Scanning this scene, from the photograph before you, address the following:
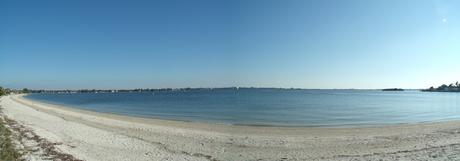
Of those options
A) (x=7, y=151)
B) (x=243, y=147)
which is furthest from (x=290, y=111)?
(x=7, y=151)

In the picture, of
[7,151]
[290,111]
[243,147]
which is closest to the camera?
[7,151]

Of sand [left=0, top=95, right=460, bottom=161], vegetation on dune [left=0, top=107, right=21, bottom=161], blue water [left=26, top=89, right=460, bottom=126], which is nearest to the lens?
vegetation on dune [left=0, top=107, right=21, bottom=161]

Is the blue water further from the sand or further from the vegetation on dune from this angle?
the vegetation on dune

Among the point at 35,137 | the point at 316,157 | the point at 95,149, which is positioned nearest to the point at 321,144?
the point at 316,157

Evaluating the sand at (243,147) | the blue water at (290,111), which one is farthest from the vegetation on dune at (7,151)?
the blue water at (290,111)

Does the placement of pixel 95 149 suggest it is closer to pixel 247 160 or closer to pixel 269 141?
pixel 247 160

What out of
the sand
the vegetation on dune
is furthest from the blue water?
the vegetation on dune

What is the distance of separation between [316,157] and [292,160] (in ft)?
3.18

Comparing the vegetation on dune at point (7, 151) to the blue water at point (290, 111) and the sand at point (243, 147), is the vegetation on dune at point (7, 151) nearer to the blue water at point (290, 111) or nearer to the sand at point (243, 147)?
the sand at point (243, 147)

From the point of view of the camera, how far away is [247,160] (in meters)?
12.0

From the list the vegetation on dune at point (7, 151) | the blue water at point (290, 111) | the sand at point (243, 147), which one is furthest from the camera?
the blue water at point (290, 111)

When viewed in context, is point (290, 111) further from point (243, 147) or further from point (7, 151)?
point (7, 151)

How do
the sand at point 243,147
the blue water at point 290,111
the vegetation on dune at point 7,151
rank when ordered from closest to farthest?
the vegetation on dune at point 7,151, the sand at point 243,147, the blue water at point 290,111

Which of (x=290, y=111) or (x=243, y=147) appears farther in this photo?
(x=290, y=111)
